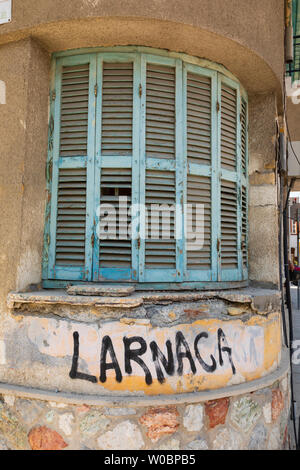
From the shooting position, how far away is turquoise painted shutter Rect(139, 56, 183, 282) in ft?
10.5

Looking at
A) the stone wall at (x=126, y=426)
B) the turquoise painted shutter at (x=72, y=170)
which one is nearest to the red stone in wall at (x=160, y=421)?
the stone wall at (x=126, y=426)

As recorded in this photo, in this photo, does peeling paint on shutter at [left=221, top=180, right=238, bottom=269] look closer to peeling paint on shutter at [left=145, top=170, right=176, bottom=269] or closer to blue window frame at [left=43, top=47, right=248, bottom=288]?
blue window frame at [left=43, top=47, right=248, bottom=288]

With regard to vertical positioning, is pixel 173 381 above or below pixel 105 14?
below

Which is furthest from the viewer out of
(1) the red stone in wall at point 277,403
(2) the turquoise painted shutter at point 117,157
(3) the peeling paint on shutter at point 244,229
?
(3) the peeling paint on shutter at point 244,229

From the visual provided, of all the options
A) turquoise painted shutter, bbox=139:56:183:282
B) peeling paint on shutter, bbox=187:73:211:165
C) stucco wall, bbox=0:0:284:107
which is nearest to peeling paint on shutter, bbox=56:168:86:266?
turquoise painted shutter, bbox=139:56:183:282

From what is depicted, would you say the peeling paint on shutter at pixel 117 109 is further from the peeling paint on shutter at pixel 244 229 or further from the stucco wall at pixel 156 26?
the peeling paint on shutter at pixel 244 229

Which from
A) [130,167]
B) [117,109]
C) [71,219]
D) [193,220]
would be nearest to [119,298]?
[71,219]

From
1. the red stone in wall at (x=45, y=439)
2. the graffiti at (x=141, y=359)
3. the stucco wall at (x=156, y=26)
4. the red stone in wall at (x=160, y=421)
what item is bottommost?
the red stone in wall at (x=45, y=439)

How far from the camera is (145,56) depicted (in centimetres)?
327

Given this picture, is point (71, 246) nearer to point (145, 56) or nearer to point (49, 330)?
point (49, 330)

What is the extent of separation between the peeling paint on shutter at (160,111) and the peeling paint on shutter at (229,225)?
2.31 feet

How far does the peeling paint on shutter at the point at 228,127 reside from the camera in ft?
11.9

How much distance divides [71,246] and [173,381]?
1.42m
